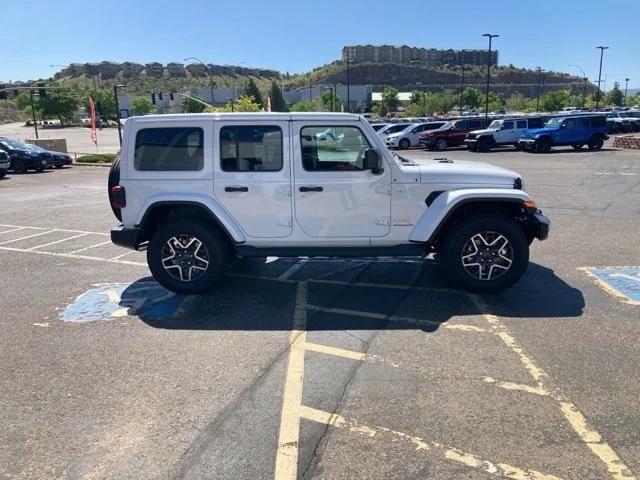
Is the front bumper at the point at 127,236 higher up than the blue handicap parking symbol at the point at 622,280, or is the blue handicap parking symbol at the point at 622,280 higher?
the front bumper at the point at 127,236

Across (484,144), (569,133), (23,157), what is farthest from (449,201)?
(569,133)

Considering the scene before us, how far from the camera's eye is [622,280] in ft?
20.6

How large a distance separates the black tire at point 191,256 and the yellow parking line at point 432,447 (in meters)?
2.66

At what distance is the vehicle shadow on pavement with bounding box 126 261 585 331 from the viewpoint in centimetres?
521

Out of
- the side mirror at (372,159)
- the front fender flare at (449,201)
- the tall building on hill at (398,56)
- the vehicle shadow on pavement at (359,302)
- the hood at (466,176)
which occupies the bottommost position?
the vehicle shadow on pavement at (359,302)

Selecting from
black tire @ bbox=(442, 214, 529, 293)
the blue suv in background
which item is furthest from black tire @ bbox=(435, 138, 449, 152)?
black tire @ bbox=(442, 214, 529, 293)

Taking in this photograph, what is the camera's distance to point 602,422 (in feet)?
11.2

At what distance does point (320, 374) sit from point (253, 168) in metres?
2.53

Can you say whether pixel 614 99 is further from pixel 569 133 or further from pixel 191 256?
pixel 191 256

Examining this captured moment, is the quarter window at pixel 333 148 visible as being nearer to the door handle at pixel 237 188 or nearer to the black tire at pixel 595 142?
the door handle at pixel 237 188

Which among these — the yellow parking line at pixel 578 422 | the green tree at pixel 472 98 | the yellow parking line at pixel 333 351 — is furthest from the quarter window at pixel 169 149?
the green tree at pixel 472 98

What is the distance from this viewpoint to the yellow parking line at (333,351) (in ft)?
14.5

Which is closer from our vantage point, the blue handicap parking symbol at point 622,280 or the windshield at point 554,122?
the blue handicap parking symbol at point 622,280

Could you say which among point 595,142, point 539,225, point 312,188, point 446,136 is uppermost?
point 446,136
